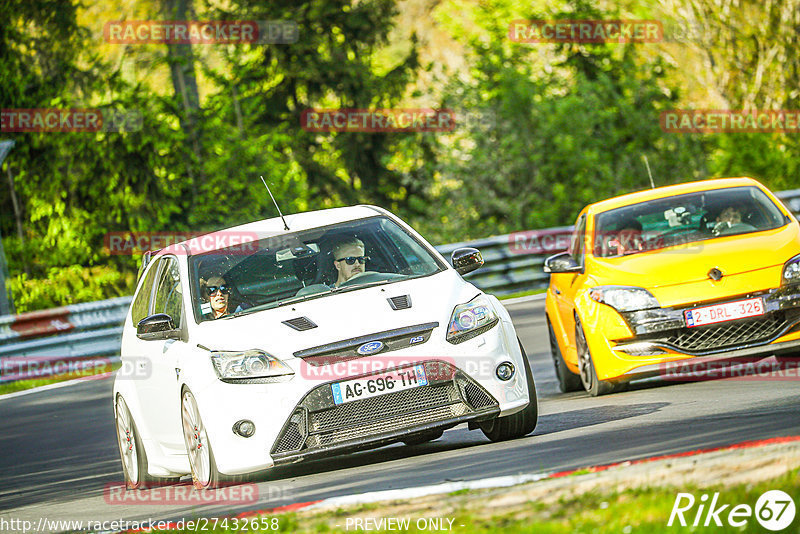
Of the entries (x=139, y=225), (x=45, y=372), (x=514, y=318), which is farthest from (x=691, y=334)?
(x=139, y=225)

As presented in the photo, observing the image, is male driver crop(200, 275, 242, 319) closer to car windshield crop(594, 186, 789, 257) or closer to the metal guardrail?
car windshield crop(594, 186, 789, 257)

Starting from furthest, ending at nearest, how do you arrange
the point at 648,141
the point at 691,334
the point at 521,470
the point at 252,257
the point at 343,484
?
the point at 648,141 → the point at 691,334 → the point at 252,257 → the point at 343,484 → the point at 521,470

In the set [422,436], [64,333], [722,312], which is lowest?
[64,333]

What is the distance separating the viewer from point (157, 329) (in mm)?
8789

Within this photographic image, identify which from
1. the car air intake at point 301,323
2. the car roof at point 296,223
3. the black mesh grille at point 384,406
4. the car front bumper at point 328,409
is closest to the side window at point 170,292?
the car roof at point 296,223

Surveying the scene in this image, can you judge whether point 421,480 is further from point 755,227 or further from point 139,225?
point 139,225

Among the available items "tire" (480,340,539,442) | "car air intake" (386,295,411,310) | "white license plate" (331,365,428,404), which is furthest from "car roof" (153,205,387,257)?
"white license plate" (331,365,428,404)

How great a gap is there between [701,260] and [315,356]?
381 centimetres

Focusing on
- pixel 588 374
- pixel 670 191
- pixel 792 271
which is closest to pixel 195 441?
pixel 588 374

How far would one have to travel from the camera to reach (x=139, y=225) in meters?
30.8

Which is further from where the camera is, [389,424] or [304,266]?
[304,266]

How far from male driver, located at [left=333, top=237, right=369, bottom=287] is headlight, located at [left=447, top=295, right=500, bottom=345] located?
0.95 metres

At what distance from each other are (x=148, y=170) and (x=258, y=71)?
9993 millimetres

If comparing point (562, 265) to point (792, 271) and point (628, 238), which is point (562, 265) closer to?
point (628, 238)
